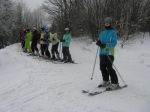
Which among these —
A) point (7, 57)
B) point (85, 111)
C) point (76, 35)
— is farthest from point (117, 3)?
point (85, 111)

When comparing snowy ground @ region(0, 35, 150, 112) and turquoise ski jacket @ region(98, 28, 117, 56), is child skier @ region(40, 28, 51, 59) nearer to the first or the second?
snowy ground @ region(0, 35, 150, 112)

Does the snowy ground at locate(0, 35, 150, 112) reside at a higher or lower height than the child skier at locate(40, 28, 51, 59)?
lower

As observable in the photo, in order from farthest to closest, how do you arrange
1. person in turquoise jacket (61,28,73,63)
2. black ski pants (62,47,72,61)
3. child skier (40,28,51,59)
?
child skier (40,28,51,59), black ski pants (62,47,72,61), person in turquoise jacket (61,28,73,63)

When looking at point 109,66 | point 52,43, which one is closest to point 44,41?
point 52,43

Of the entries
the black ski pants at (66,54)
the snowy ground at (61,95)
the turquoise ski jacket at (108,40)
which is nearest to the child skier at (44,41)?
the black ski pants at (66,54)

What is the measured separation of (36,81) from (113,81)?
2.92 m

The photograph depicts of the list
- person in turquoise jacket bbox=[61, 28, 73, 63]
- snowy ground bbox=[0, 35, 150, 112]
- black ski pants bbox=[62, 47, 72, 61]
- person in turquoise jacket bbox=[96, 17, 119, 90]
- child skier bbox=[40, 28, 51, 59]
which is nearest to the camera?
snowy ground bbox=[0, 35, 150, 112]

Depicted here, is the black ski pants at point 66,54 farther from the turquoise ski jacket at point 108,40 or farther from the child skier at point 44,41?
the turquoise ski jacket at point 108,40

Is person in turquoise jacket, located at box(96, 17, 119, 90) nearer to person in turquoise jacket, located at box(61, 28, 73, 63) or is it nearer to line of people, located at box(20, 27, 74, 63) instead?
line of people, located at box(20, 27, 74, 63)

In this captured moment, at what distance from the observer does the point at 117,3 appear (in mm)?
30344

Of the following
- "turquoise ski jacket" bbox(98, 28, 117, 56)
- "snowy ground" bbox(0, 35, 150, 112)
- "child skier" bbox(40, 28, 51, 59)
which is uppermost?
"turquoise ski jacket" bbox(98, 28, 117, 56)

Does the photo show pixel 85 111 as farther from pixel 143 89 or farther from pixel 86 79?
pixel 86 79

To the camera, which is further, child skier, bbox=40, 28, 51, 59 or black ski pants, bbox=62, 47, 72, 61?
child skier, bbox=40, 28, 51, 59

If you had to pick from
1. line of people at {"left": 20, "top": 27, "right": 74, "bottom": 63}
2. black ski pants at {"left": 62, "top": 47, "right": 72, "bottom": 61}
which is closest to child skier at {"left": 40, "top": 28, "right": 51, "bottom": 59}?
line of people at {"left": 20, "top": 27, "right": 74, "bottom": 63}
